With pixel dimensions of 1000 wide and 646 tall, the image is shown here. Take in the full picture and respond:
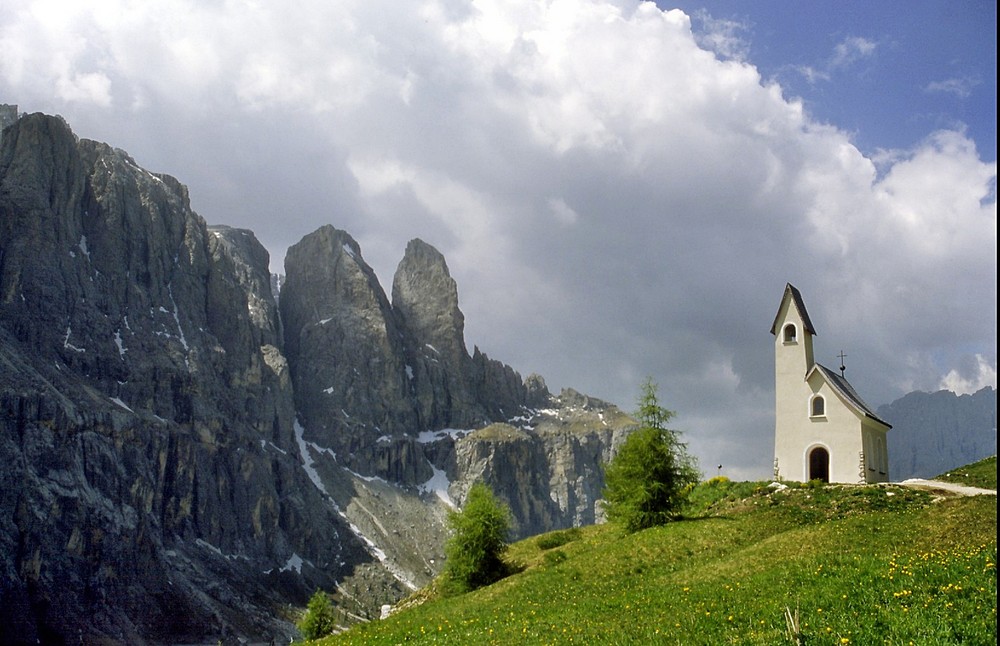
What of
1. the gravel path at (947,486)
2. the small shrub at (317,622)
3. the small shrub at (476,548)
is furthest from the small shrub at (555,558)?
the small shrub at (317,622)

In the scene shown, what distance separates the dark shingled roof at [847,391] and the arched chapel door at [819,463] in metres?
3.59

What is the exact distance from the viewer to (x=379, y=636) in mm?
26484

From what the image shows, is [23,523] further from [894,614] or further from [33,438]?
[894,614]

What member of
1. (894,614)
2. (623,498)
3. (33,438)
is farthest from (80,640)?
(894,614)

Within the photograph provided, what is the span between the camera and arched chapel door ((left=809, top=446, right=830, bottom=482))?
52.1 meters

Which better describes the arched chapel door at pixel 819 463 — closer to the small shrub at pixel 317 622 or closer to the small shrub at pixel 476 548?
the small shrub at pixel 476 548

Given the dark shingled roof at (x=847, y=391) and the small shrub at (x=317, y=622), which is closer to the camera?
the dark shingled roof at (x=847, y=391)

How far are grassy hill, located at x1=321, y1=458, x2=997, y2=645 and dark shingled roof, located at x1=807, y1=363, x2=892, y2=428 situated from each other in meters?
8.05

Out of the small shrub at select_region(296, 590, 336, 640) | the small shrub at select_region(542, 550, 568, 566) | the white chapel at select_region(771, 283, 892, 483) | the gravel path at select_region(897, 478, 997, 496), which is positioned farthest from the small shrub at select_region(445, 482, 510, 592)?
the small shrub at select_region(296, 590, 336, 640)

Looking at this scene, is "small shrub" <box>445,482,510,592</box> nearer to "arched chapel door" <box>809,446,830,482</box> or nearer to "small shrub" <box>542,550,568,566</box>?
"small shrub" <box>542,550,568,566</box>

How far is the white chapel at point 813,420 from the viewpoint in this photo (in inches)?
2024

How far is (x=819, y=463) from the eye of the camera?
172 feet

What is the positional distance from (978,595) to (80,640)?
6372 inches

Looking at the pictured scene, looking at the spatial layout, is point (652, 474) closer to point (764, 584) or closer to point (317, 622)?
point (764, 584)
